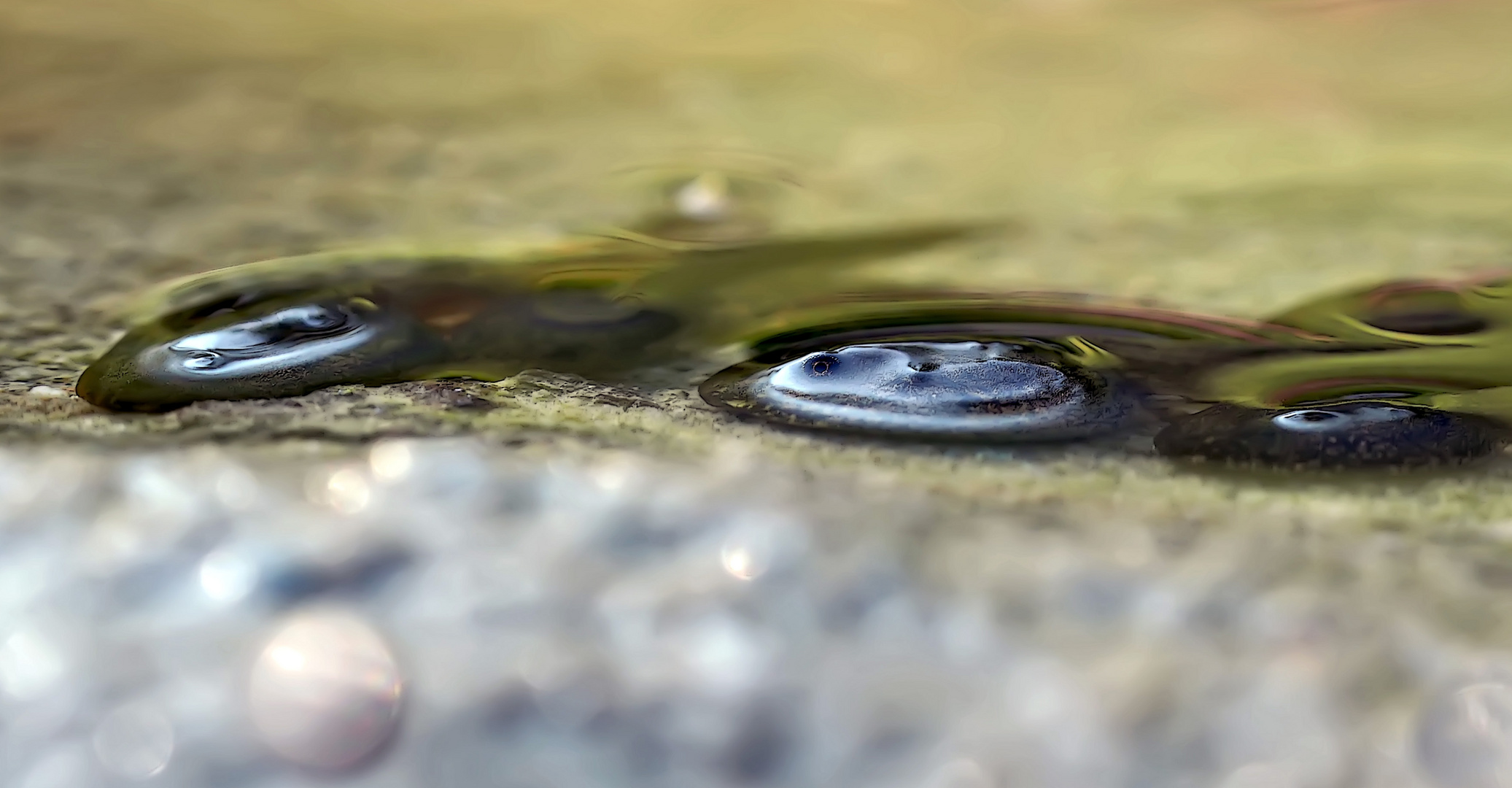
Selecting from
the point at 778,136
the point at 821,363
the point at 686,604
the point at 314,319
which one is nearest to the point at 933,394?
the point at 821,363

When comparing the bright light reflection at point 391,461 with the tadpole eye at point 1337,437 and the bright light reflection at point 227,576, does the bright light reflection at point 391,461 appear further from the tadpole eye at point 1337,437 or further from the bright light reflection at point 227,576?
the tadpole eye at point 1337,437

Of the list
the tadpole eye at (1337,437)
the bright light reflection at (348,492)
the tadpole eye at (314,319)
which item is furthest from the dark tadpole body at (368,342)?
the tadpole eye at (1337,437)

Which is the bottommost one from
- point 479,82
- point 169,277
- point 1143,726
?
point 1143,726

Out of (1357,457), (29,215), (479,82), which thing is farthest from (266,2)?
(1357,457)

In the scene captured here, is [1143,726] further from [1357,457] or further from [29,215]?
[29,215]

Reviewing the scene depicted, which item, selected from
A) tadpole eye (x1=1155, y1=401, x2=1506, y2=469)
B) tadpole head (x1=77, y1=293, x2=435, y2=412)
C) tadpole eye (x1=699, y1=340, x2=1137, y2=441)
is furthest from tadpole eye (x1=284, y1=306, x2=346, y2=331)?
tadpole eye (x1=1155, y1=401, x2=1506, y2=469)

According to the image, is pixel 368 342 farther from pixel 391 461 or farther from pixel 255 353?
pixel 391 461

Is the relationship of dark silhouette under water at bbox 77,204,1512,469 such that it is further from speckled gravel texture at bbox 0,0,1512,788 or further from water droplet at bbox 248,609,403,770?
water droplet at bbox 248,609,403,770
